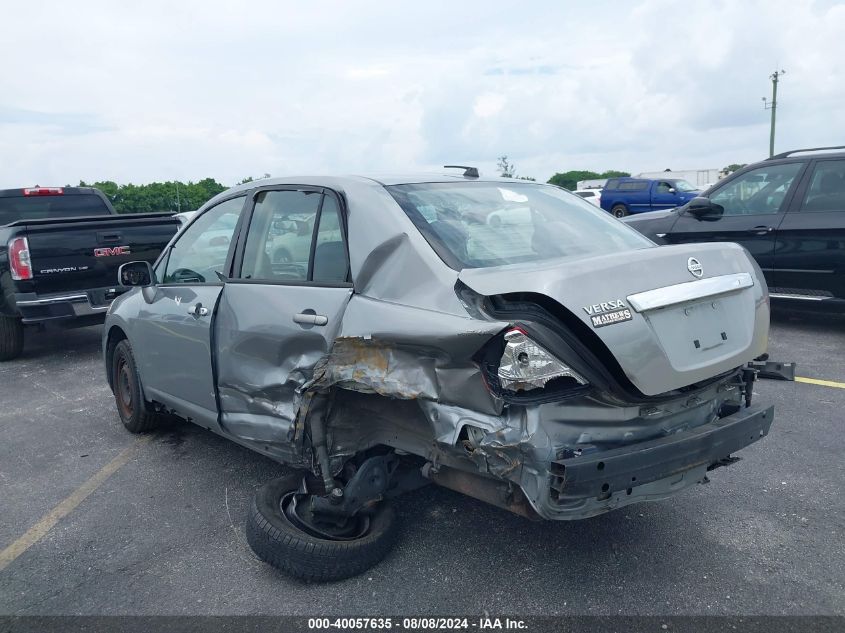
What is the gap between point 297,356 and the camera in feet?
10.8

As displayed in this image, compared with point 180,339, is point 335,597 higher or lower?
lower

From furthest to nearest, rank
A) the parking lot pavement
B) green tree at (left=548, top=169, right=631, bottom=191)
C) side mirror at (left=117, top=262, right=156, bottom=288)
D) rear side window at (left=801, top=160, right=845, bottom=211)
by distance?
green tree at (left=548, top=169, right=631, bottom=191) → rear side window at (left=801, top=160, right=845, bottom=211) → side mirror at (left=117, top=262, right=156, bottom=288) → the parking lot pavement

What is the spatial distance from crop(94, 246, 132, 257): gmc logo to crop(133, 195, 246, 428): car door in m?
3.21

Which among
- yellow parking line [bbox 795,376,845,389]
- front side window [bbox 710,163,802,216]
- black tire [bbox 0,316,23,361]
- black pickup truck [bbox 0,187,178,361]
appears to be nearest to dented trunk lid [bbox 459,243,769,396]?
yellow parking line [bbox 795,376,845,389]

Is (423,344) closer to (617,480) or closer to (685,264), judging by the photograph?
(617,480)

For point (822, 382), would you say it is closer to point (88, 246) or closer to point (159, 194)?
point (88, 246)

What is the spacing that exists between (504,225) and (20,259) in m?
5.78

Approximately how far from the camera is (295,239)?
3627 mm

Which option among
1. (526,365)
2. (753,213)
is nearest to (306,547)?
(526,365)

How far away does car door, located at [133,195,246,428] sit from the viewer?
400 centimetres

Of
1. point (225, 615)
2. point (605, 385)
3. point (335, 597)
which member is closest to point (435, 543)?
point (335, 597)

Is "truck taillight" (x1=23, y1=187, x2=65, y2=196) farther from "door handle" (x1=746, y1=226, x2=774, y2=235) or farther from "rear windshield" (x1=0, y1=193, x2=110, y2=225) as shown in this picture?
"door handle" (x1=746, y1=226, x2=774, y2=235)

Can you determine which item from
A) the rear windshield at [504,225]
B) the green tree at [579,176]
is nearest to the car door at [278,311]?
the rear windshield at [504,225]

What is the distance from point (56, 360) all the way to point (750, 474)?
705cm
